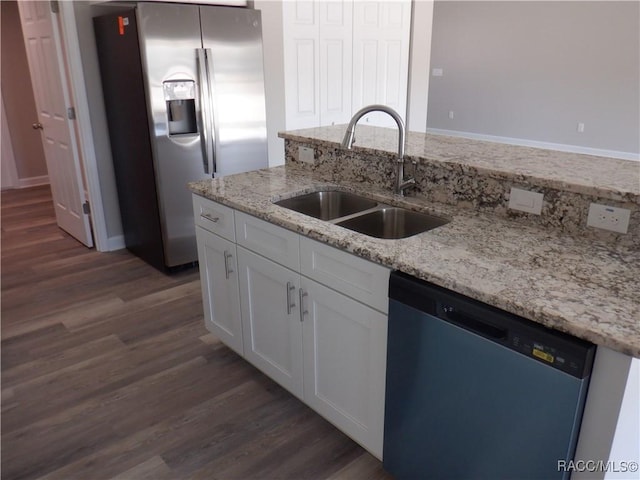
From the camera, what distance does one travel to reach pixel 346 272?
1737 millimetres

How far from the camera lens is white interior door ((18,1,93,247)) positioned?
3.76m

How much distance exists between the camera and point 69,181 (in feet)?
13.7

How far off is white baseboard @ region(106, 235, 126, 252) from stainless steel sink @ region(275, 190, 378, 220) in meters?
2.40

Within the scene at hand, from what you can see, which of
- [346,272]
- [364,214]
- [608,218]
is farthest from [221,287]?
[608,218]

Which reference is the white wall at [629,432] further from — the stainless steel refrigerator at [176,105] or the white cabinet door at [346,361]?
the stainless steel refrigerator at [176,105]

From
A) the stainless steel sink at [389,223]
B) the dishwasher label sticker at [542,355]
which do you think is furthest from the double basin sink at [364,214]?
the dishwasher label sticker at [542,355]

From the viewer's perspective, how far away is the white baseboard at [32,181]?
617cm

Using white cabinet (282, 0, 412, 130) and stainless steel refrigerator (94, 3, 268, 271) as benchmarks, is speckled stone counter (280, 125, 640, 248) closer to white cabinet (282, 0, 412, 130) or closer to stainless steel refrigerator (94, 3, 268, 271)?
stainless steel refrigerator (94, 3, 268, 271)

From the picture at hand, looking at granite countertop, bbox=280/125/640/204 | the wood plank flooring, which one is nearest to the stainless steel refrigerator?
the wood plank flooring

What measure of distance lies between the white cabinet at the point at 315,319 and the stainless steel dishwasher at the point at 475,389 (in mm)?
90

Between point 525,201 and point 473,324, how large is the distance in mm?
708

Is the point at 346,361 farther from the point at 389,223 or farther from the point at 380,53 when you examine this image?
the point at 380,53

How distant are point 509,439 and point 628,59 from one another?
7157 mm

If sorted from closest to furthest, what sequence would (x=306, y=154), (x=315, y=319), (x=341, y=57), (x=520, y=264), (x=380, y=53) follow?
(x=520, y=264) < (x=315, y=319) < (x=306, y=154) < (x=341, y=57) < (x=380, y=53)
